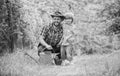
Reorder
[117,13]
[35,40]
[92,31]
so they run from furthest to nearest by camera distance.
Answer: [92,31]
[35,40]
[117,13]

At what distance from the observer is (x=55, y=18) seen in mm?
6668

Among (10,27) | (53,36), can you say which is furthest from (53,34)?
(10,27)

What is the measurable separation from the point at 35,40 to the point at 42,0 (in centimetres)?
428

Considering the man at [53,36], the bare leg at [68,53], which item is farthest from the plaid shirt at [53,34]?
the bare leg at [68,53]

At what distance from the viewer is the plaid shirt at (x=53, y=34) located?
22.2 ft

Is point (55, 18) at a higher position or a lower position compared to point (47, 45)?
higher

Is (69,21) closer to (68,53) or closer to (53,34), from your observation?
(53,34)

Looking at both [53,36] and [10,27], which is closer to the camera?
[53,36]

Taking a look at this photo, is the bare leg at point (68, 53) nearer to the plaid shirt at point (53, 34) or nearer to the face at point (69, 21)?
the plaid shirt at point (53, 34)

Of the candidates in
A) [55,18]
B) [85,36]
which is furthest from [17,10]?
[85,36]

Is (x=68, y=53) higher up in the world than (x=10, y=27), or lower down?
lower down

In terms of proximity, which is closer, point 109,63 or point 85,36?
point 109,63

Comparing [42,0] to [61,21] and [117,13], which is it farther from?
[61,21]

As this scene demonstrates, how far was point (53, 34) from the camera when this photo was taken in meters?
6.82
